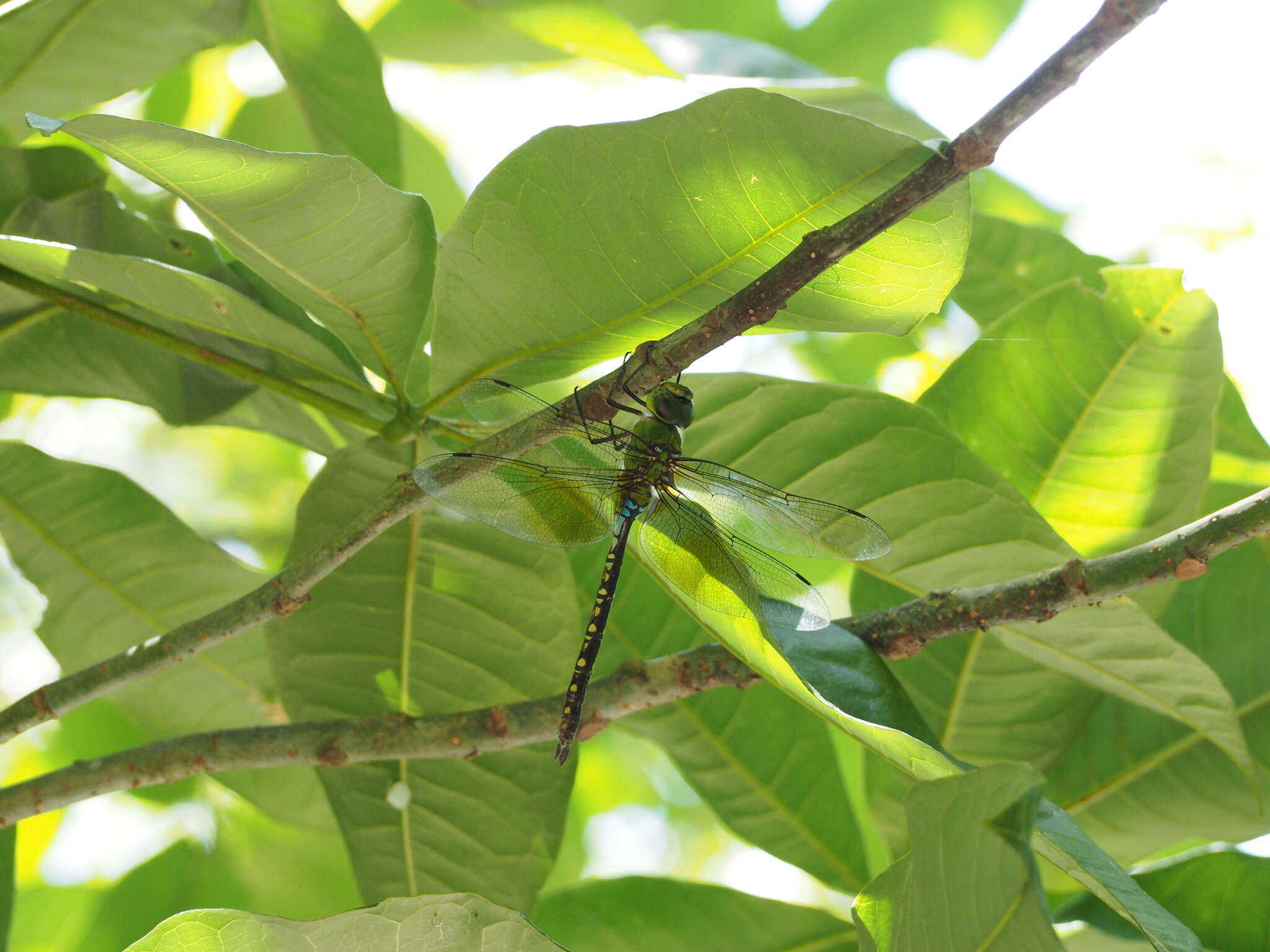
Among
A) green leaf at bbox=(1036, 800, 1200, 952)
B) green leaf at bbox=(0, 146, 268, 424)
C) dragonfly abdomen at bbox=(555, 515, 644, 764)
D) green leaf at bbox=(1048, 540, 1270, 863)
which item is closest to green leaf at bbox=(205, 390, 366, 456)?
green leaf at bbox=(0, 146, 268, 424)

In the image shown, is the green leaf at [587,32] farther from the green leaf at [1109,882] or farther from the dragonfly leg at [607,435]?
the green leaf at [1109,882]

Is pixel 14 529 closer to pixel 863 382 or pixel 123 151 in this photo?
pixel 123 151

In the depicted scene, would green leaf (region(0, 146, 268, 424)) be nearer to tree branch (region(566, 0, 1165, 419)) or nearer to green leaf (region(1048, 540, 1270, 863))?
tree branch (region(566, 0, 1165, 419))

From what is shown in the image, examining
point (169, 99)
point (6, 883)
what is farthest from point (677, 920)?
point (169, 99)

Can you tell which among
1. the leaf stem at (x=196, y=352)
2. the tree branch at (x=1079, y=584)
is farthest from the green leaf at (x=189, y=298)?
the tree branch at (x=1079, y=584)

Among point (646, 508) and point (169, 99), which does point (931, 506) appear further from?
point (169, 99)
